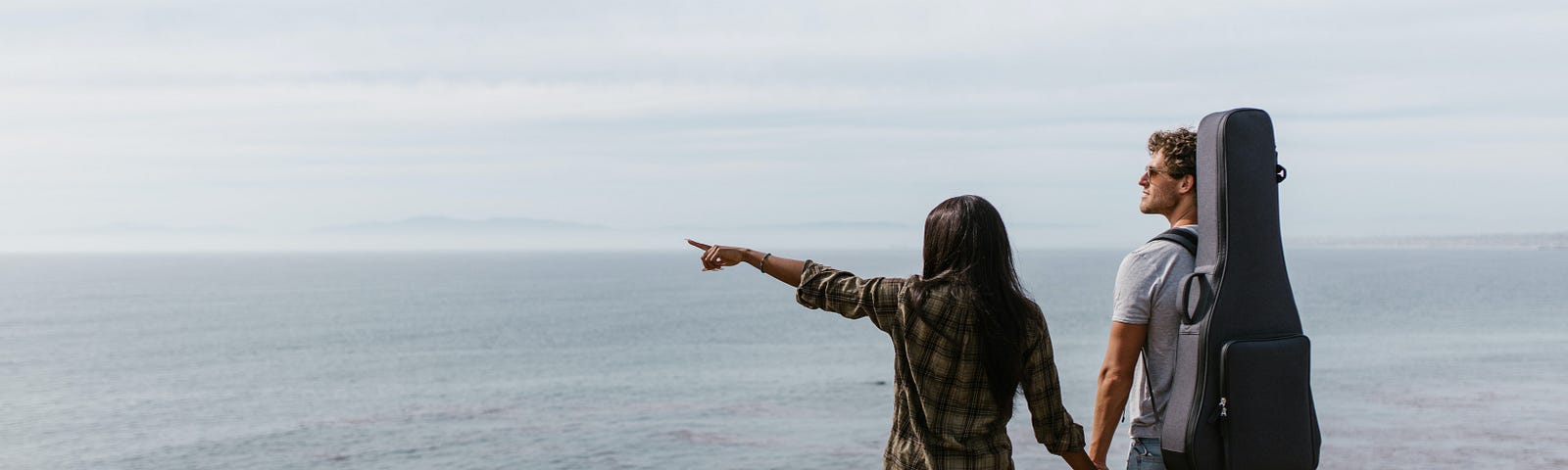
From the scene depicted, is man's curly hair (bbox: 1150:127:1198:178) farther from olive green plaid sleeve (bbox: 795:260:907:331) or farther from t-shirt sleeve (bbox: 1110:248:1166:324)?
olive green plaid sleeve (bbox: 795:260:907:331)

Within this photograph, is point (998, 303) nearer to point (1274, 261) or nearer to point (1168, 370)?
point (1168, 370)

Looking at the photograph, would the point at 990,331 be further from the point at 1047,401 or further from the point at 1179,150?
the point at 1179,150

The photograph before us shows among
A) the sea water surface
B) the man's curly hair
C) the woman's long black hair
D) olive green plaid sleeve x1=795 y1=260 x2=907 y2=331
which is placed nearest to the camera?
the woman's long black hair

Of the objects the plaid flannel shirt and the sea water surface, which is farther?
the sea water surface

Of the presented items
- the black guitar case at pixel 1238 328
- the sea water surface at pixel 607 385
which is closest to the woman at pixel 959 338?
the black guitar case at pixel 1238 328

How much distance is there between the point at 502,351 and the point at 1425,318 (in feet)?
208

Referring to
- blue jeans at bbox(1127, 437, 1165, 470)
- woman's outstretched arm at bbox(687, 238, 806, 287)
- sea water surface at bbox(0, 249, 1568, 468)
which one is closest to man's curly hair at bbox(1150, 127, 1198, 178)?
blue jeans at bbox(1127, 437, 1165, 470)

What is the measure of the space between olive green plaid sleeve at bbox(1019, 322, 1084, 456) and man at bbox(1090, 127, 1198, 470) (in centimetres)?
9

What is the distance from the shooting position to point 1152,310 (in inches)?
143

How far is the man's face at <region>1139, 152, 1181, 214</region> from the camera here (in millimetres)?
3748

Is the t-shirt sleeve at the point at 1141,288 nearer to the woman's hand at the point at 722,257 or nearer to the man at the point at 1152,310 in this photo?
the man at the point at 1152,310

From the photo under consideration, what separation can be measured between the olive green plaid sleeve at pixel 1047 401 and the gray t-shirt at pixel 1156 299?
0.84 ft

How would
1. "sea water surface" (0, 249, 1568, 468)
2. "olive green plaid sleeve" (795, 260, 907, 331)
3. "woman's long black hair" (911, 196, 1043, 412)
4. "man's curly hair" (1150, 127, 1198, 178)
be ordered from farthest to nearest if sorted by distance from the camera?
1. "sea water surface" (0, 249, 1568, 468)
2. "man's curly hair" (1150, 127, 1198, 178)
3. "olive green plaid sleeve" (795, 260, 907, 331)
4. "woman's long black hair" (911, 196, 1043, 412)

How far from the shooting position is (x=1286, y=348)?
3.65 meters
